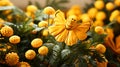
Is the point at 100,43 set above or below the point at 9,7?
below

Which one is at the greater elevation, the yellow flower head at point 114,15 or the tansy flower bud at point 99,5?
the tansy flower bud at point 99,5

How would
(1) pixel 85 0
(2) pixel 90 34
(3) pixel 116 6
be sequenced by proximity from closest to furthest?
1. (2) pixel 90 34
2. (3) pixel 116 6
3. (1) pixel 85 0

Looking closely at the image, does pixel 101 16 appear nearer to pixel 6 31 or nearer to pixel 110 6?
pixel 110 6

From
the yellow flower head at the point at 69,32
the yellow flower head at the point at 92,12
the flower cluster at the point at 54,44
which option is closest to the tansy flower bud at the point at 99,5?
the yellow flower head at the point at 92,12

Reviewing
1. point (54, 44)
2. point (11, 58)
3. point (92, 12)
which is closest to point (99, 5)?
point (92, 12)

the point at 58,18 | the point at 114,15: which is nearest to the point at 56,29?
the point at 58,18

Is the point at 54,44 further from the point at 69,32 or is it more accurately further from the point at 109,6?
the point at 109,6

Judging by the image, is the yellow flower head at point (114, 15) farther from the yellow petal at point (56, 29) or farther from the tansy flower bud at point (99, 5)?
the yellow petal at point (56, 29)

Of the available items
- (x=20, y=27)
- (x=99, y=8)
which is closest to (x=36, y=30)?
(x=20, y=27)

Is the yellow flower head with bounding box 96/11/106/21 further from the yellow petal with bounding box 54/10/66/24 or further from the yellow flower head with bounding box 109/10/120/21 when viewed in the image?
the yellow petal with bounding box 54/10/66/24

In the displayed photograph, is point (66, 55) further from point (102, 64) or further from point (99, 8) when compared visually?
point (99, 8)

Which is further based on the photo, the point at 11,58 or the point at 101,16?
the point at 101,16
